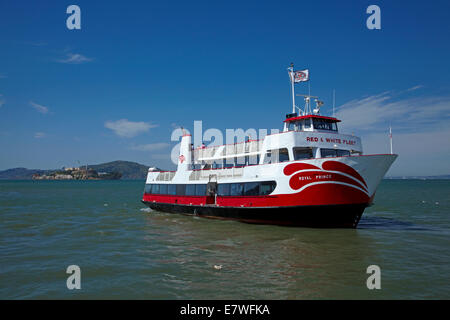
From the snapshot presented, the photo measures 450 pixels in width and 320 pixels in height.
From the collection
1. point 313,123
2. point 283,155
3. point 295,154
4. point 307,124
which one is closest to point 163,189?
point 283,155

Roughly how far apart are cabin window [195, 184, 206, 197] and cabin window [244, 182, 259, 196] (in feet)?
13.9

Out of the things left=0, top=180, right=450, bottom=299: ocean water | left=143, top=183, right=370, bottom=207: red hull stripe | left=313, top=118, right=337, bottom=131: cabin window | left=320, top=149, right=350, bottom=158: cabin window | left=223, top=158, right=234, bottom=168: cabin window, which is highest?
left=313, top=118, right=337, bottom=131: cabin window

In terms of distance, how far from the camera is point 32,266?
11555 mm

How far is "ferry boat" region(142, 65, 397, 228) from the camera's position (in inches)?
634

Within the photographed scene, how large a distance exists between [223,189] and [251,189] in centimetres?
279

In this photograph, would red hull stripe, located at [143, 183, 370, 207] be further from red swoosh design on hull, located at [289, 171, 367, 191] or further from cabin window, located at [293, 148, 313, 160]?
cabin window, located at [293, 148, 313, 160]

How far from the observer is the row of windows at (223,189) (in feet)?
60.9

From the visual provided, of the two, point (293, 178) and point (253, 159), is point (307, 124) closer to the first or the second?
point (293, 178)

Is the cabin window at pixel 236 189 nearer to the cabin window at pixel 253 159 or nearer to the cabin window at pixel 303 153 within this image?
the cabin window at pixel 253 159

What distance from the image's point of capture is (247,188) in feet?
64.3

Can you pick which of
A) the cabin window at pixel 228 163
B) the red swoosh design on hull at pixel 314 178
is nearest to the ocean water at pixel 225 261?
the red swoosh design on hull at pixel 314 178

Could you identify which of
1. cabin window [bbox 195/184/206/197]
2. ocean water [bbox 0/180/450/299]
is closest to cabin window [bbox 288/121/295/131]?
ocean water [bbox 0/180/450/299]

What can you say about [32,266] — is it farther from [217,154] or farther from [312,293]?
[217,154]
